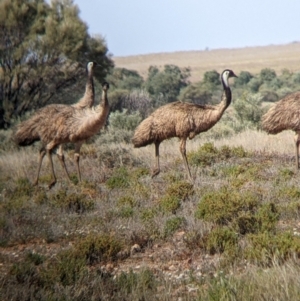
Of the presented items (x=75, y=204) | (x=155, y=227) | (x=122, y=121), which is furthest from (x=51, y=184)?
(x=122, y=121)

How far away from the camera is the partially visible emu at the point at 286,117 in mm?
13203

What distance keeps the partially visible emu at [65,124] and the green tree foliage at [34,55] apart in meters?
9.64

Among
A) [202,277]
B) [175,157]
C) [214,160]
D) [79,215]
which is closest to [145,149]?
[175,157]

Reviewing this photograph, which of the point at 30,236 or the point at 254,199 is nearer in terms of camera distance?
the point at 30,236

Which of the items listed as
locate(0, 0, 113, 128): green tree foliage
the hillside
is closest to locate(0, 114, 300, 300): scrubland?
locate(0, 0, 113, 128): green tree foliage

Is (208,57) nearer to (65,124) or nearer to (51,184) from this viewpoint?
(65,124)

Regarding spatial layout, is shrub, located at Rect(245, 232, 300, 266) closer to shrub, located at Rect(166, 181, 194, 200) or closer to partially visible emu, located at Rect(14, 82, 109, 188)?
shrub, located at Rect(166, 181, 194, 200)

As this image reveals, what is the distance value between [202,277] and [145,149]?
415 inches

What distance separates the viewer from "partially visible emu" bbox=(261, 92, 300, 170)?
13203 millimetres

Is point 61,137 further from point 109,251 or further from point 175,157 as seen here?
point 109,251

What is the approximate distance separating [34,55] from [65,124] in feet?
37.5

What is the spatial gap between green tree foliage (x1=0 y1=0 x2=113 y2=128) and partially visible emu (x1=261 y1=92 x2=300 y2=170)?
11.6m

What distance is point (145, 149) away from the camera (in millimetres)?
17016

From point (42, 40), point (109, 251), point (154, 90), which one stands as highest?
point (42, 40)
